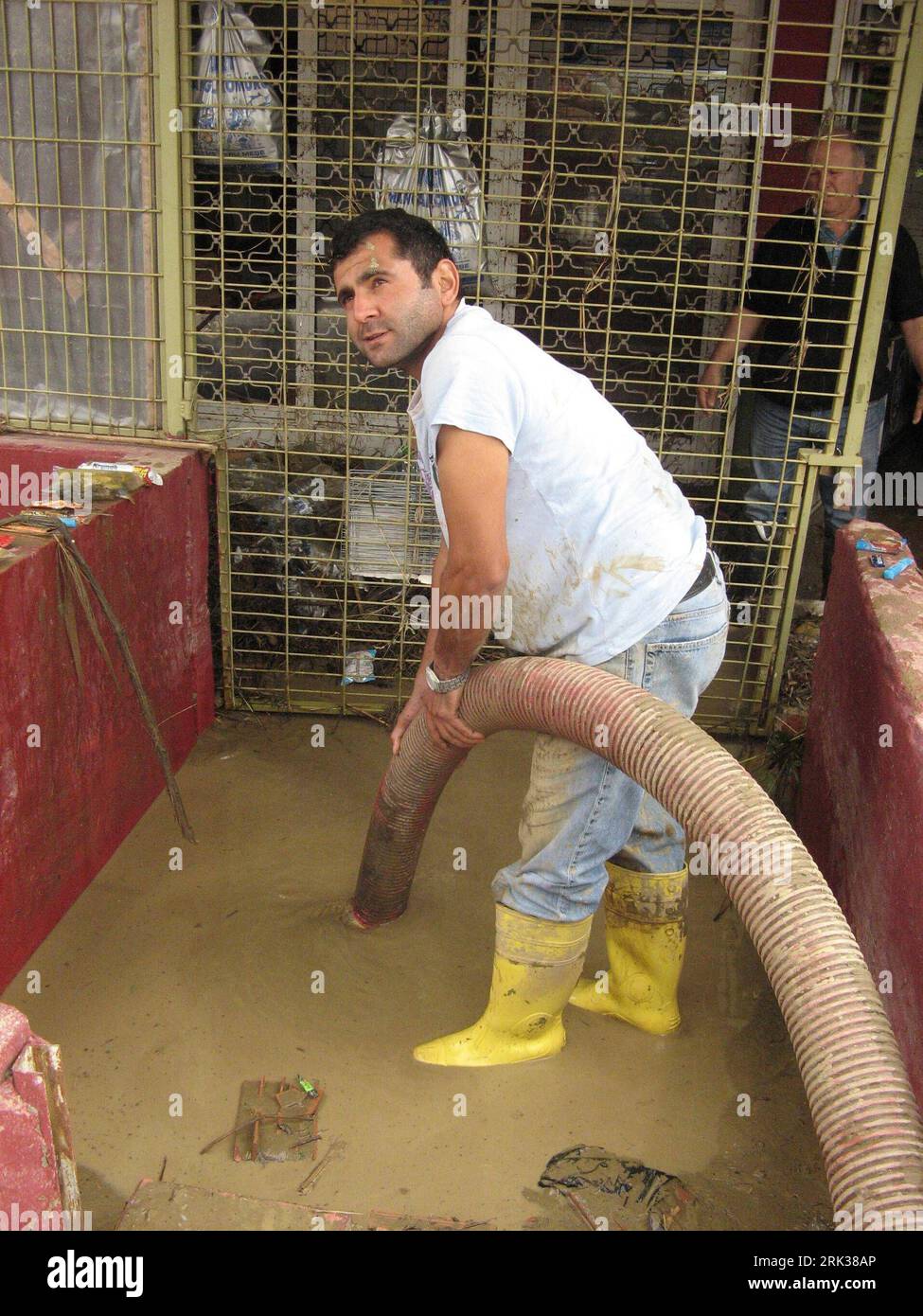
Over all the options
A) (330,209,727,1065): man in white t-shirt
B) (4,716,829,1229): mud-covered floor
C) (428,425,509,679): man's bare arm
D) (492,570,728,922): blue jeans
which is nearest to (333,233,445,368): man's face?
(330,209,727,1065): man in white t-shirt

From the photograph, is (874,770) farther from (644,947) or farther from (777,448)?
(777,448)

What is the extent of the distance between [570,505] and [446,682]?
50 centimetres

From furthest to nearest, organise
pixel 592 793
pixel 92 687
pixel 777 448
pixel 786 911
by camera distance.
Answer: pixel 777 448 → pixel 92 687 → pixel 592 793 → pixel 786 911

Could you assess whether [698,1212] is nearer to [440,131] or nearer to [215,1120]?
[215,1120]

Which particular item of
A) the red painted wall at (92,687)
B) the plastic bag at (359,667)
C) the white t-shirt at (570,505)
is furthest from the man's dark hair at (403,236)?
the plastic bag at (359,667)

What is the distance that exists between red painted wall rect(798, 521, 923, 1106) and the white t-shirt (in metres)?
0.54

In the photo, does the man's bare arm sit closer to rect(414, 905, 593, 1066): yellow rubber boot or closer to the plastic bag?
rect(414, 905, 593, 1066): yellow rubber boot

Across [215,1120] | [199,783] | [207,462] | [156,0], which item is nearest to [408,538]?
[207,462]

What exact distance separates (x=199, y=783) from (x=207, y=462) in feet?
3.76

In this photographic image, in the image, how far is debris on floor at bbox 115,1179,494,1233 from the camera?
224 cm

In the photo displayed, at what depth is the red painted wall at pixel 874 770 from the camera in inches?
85.4

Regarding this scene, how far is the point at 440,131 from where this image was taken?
409cm

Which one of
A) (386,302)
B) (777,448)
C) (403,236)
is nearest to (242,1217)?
(386,302)

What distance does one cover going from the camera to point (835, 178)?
12.7 ft
